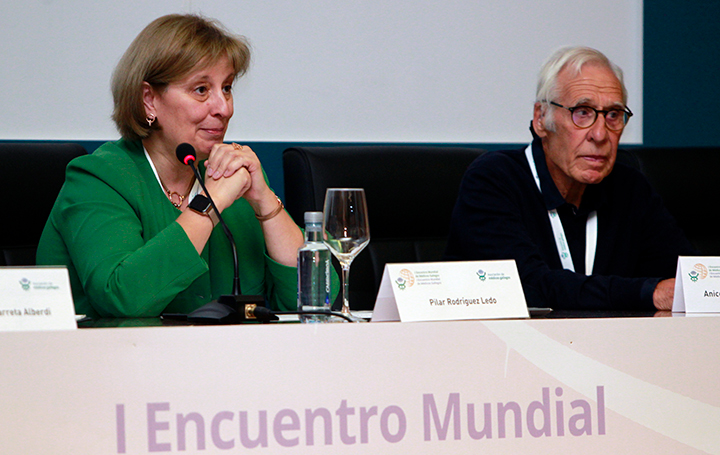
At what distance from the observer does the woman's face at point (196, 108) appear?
1.49 metres

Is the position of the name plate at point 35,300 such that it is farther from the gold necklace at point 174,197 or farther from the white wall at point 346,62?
the white wall at point 346,62

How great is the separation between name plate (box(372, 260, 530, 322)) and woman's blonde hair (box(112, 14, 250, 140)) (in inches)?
31.2

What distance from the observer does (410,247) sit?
204cm

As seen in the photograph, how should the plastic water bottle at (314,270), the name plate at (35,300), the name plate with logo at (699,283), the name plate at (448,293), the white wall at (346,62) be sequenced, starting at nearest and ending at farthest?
the name plate at (35,300)
the name plate at (448,293)
the name plate with logo at (699,283)
the plastic water bottle at (314,270)
the white wall at (346,62)

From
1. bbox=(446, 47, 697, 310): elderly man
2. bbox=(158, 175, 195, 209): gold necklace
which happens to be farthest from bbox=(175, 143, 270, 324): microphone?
bbox=(446, 47, 697, 310): elderly man

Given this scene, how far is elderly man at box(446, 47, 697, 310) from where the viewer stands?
1706 mm

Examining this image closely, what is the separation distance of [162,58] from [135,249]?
44cm

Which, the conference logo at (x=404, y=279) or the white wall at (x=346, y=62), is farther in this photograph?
the white wall at (x=346, y=62)

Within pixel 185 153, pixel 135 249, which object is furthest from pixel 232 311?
pixel 185 153

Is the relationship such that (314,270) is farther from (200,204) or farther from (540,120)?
(540,120)

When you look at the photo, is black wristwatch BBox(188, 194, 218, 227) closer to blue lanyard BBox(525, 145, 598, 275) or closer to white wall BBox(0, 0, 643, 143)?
blue lanyard BBox(525, 145, 598, 275)

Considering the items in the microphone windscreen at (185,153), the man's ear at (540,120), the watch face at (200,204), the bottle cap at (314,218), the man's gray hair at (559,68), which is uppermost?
the man's gray hair at (559,68)

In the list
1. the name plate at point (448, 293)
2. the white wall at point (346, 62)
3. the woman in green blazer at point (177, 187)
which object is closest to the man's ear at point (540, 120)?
the woman in green blazer at point (177, 187)

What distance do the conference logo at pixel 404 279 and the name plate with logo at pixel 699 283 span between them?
0.41m
